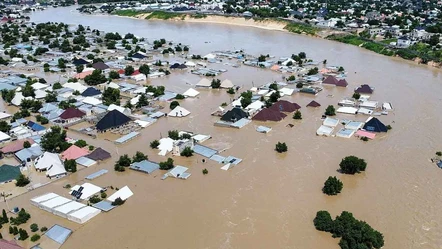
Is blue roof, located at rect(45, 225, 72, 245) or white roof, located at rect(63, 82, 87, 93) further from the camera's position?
white roof, located at rect(63, 82, 87, 93)

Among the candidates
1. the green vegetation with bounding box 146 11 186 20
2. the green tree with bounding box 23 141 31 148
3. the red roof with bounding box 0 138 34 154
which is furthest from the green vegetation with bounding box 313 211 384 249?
the green vegetation with bounding box 146 11 186 20

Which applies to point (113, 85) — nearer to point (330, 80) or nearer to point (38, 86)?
point (38, 86)

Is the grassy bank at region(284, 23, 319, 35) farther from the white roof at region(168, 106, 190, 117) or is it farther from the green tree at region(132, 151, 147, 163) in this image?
the green tree at region(132, 151, 147, 163)

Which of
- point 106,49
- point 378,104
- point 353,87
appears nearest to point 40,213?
point 378,104

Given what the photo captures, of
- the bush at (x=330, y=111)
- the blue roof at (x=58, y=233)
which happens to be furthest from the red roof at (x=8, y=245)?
the bush at (x=330, y=111)

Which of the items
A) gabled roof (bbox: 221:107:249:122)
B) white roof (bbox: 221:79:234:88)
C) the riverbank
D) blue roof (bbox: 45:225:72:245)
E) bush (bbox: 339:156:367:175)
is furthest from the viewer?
the riverbank

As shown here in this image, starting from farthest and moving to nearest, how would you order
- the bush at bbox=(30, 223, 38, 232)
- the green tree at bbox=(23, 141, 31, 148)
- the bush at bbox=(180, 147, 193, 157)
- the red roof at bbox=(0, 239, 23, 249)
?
the green tree at bbox=(23, 141, 31, 148), the bush at bbox=(180, 147, 193, 157), the bush at bbox=(30, 223, 38, 232), the red roof at bbox=(0, 239, 23, 249)

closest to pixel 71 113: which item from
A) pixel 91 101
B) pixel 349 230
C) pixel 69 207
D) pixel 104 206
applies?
pixel 91 101

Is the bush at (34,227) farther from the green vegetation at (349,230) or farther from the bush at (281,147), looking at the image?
the bush at (281,147)
